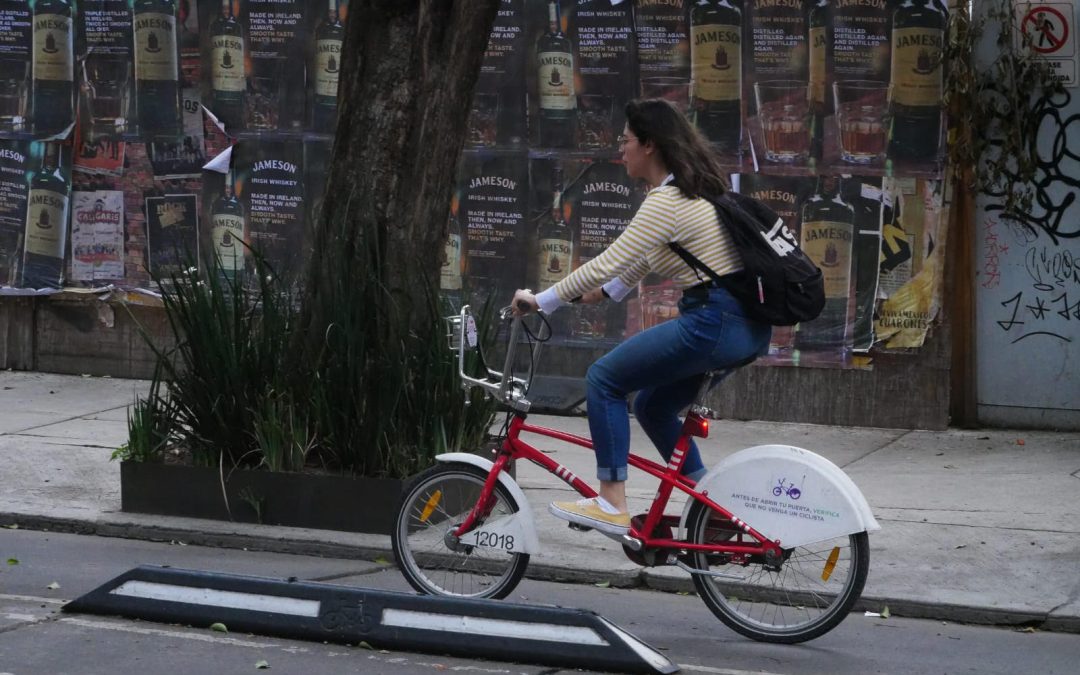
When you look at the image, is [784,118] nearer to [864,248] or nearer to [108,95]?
[864,248]

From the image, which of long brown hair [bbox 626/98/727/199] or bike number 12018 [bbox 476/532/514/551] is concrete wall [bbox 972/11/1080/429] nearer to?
long brown hair [bbox 626/98/727/199]

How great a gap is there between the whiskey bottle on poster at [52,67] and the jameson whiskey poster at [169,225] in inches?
41.5

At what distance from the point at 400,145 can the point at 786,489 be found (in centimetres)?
321

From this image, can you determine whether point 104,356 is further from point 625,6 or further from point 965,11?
point 965,11

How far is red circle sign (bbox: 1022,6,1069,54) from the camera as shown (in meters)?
9.70

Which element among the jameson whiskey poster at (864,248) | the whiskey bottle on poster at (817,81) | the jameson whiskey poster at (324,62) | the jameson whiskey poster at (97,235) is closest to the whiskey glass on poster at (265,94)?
the jameson whiskey poster at (324,62)

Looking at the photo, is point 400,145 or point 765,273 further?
point 400,145

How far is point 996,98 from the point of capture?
32.0ft

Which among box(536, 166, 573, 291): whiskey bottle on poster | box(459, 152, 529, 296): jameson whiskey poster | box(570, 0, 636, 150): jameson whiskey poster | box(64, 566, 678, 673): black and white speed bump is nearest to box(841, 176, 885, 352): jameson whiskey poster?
box(570, 0, 636, 150): jameson whiskey poster

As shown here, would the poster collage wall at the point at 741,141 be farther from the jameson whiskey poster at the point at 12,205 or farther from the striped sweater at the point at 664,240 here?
the striped sweater at the point at 664,240

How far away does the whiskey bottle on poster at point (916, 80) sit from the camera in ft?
32.2

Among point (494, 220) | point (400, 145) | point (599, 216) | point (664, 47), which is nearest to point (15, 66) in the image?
point (494, 220)

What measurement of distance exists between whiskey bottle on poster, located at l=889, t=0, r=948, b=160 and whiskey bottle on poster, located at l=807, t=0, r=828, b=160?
17.8 inches

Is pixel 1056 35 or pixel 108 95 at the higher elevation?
pixel 1056 35
